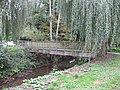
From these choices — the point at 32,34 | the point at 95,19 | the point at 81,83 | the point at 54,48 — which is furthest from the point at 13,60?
the point at 81,83

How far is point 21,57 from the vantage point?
1509 cm

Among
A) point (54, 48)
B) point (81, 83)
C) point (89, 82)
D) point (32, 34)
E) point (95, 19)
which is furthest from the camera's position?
point (32, 34)

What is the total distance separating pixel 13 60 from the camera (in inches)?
543

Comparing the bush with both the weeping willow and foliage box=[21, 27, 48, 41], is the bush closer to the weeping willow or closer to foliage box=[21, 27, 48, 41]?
foliage box=[21, 27, 48, 41]

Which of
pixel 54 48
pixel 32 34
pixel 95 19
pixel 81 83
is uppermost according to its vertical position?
pixel 95 19

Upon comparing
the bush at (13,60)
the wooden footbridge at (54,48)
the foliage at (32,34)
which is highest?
the foliage at (32,34)

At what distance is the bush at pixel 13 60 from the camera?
12.8 metres

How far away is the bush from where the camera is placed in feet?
42.1

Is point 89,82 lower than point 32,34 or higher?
lower

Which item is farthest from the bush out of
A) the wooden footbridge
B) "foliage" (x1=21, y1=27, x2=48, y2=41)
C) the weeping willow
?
the weeping willow

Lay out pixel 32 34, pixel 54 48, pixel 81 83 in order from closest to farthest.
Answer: pixel 81 83 → pixel 54 48 → pixel 32 34

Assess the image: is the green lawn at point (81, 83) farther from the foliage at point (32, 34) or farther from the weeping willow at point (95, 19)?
the foliage at point (32, 34)

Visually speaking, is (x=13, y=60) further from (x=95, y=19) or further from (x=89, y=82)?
(x=89, y=82)

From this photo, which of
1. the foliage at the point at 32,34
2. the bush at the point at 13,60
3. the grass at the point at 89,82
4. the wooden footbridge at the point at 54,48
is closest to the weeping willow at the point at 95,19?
the grass at the point at 89,82
